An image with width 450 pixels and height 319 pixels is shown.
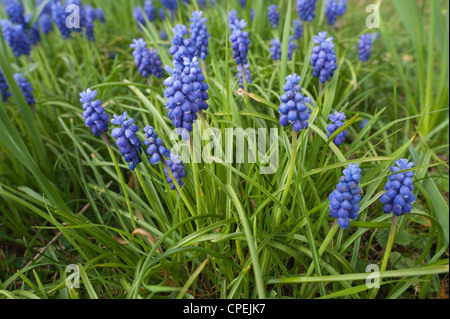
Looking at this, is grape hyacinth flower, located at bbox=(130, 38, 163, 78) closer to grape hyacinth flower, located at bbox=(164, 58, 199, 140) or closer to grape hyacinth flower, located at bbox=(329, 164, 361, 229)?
grape hyacinth flower, located at bbox=(164, 58, 199, 140)

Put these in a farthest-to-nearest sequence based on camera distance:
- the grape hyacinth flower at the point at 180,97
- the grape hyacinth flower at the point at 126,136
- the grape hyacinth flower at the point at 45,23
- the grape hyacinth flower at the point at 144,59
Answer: the grape hyacinth flower at the point at 45,23 → the grape hyacinth flower at the point at 144,59 → the grape hyacinth flower at the point at 126,136 → the grape hyacinth flower at the point at 180,97

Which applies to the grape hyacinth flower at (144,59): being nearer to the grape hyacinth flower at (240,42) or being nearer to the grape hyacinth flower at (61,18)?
the grape hyacinth flower at (240,42)

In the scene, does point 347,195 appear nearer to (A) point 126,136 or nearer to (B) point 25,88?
(A) point 126,136

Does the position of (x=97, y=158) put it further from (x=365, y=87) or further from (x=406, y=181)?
(x=365, y=87)

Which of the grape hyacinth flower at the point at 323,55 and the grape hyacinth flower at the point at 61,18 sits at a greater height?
the grape hyacinth flower at the point at 61,18

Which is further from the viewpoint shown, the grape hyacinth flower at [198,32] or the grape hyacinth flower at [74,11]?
the grape hyacinth flower at [74,11]

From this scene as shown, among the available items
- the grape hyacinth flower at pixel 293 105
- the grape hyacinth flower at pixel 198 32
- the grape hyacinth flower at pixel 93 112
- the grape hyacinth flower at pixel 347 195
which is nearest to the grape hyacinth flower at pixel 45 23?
the grape hyacinth flower at pixel 198 32

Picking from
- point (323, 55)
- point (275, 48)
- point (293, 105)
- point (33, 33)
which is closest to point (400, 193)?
point (293, 105)

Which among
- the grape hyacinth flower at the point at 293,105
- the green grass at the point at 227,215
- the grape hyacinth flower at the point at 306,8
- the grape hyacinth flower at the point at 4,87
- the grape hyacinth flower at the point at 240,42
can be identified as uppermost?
the grape hyacinth flower at the point at 306,8
